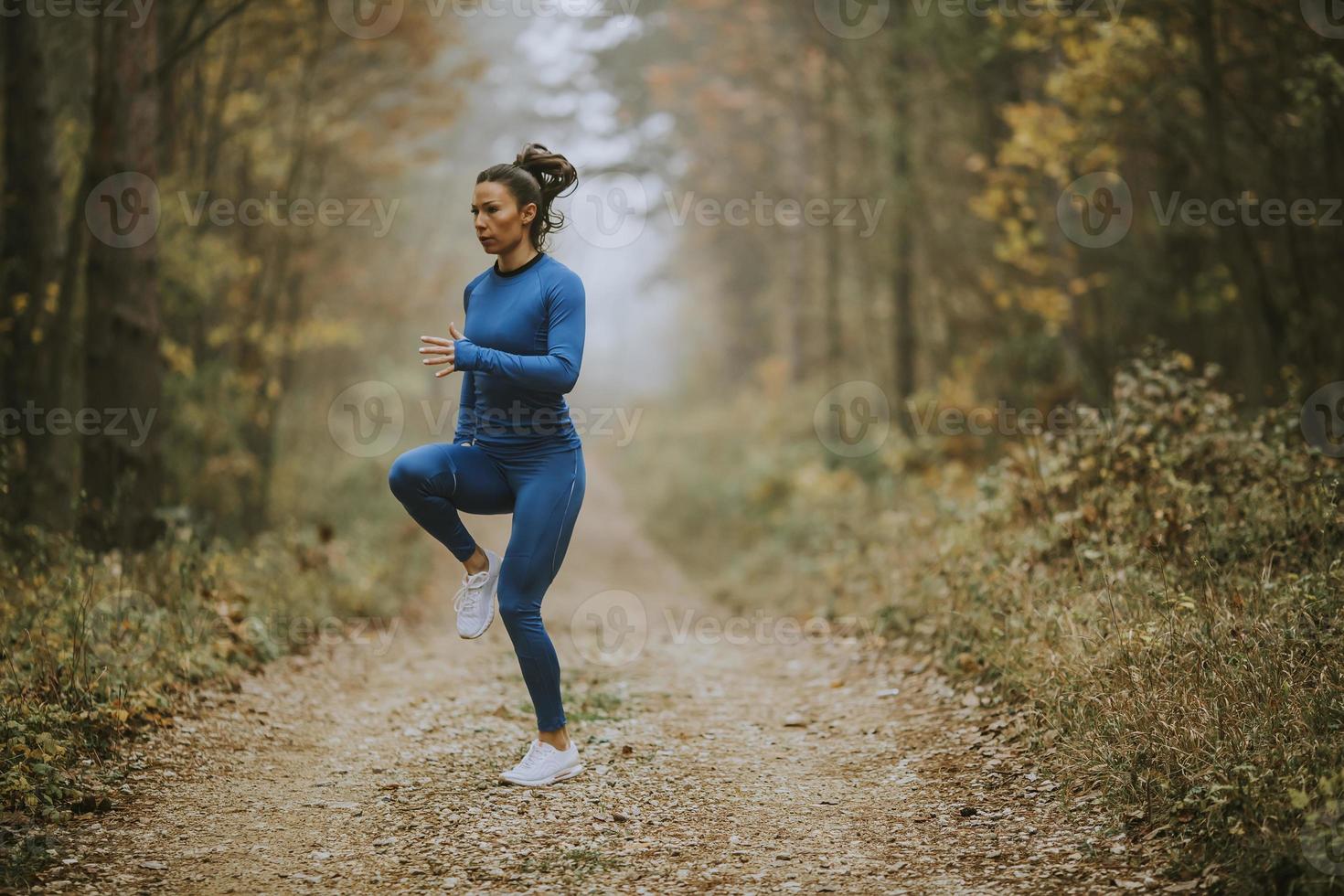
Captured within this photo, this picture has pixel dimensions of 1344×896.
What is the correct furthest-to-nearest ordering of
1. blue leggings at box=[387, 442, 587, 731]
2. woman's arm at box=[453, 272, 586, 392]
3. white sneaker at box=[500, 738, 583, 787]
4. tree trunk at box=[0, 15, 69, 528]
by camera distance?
tree trunk at box=[0, 15, 69, 528]
white sneaker at box=[500, 738, 583, 787]
blue leggings at box=[387, 442, 587, 731]
woman's arm at box=[453, 272, 586, 392]

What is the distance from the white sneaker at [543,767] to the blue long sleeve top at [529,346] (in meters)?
1.43

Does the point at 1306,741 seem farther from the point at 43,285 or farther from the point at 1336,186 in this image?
the point at 43,285

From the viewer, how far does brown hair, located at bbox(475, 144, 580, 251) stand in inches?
175

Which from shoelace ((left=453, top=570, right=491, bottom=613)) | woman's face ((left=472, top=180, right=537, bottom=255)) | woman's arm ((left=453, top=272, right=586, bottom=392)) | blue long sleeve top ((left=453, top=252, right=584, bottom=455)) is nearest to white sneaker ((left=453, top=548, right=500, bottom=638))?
shoelace ((left=453, top=570, right=491, bottom=613))

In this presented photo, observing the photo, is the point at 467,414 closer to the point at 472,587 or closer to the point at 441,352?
the point at 441,352

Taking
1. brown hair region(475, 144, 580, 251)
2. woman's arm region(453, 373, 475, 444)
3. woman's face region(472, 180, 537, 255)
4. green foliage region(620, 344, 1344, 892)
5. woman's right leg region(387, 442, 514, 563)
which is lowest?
green foliage region(620, 344, 1344, 892)

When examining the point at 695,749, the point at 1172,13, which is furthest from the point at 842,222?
the point at 695,749

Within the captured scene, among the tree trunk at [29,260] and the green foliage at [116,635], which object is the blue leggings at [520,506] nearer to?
the green foliage at [116,635]

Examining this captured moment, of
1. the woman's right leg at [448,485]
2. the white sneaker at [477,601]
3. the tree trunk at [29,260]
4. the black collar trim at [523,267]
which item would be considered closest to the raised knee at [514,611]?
the white sneaker at [477,601]

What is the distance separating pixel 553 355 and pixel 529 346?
191mm

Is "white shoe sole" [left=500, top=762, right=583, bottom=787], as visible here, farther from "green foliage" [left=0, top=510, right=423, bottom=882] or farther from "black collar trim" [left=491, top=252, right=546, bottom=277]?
"black collar trim" [left=491, top=252, right=546, bottom=277]

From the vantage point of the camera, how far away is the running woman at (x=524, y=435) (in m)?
4.40

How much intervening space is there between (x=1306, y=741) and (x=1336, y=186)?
6.70 meters

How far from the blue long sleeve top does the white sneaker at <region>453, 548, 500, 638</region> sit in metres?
0.68
